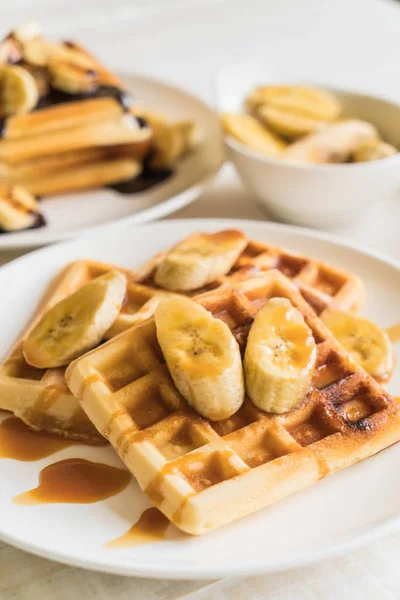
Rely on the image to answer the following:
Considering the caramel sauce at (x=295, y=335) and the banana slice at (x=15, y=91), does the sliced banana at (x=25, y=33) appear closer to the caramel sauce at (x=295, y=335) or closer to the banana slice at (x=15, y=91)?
the banana slice at (x=15, y=91)

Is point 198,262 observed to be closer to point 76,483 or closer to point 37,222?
point 76,483

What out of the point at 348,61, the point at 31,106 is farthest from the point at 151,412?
the point at 348,61

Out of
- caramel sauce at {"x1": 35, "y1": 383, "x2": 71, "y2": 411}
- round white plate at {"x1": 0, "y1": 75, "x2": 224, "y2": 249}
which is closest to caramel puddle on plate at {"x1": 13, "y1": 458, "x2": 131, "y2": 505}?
caramel sauce at {"x1": 35, "y1": 383, "x2": 71, "y2": 411}

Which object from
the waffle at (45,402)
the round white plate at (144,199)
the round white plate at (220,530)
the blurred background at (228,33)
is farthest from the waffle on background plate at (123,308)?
the blurred background at (228,33)

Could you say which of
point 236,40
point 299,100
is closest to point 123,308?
Result: point 299,100

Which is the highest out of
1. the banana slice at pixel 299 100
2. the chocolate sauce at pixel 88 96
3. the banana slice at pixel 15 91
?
the banana slice at pixel 15 91
